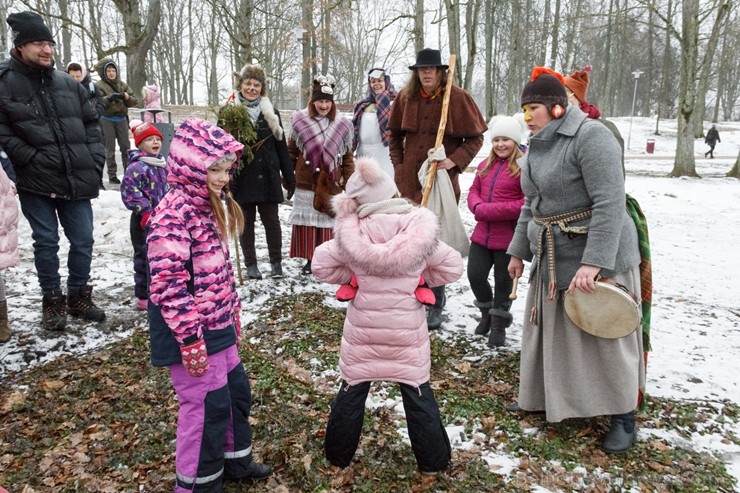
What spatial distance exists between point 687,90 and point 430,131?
1552cm

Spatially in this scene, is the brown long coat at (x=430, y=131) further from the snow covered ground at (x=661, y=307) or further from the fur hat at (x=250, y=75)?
the fur hat at (x=250, y=75)

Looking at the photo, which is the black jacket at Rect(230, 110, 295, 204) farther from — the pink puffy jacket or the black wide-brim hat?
the pink puffy jacket

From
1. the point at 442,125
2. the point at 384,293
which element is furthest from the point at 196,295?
the point at 442,125

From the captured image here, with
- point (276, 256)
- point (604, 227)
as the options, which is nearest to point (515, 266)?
point (604, 227)

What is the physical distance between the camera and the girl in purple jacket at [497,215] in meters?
3.99

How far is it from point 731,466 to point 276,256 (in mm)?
4390

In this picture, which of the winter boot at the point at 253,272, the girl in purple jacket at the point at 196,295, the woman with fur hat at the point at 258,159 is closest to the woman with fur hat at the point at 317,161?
the woman with fur hat at the point at 258,159

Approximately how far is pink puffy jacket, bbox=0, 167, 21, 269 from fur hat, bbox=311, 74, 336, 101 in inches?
114

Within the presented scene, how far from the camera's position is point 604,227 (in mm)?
2645

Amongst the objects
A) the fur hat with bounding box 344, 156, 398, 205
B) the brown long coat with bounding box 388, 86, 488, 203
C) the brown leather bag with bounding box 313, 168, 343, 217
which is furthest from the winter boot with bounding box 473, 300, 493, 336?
the fur hat with bounding box 344, 156, 398, 205

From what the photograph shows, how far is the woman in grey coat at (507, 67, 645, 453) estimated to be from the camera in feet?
8.73

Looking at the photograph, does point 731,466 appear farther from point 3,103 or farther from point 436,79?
point 3,103

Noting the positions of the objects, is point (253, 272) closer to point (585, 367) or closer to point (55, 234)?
point (55, 234)

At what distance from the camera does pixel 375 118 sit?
5977mm
